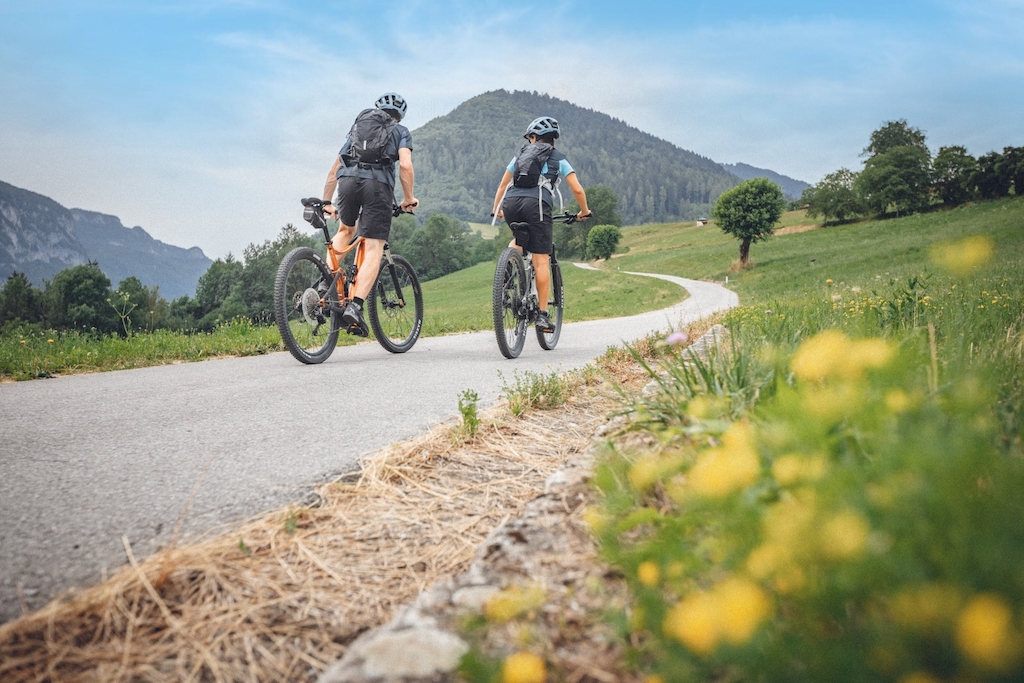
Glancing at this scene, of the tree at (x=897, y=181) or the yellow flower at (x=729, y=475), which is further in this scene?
the tree at (x=897, y=181)

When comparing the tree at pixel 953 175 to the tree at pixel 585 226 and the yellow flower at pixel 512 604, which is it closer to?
the tree at pixel 585 226

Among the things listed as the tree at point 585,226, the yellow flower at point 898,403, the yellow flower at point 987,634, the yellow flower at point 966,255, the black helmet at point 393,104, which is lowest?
the yellow flower at point 987,634

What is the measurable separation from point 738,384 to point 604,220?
331 ft

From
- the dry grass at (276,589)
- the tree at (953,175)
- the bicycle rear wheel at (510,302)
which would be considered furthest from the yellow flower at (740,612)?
the tree at (953,175)

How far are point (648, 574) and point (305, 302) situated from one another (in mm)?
4917

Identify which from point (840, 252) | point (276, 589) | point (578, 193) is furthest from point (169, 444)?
point (840, 252)

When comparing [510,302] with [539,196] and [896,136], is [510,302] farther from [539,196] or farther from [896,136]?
[896,136]

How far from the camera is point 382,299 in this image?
646cm

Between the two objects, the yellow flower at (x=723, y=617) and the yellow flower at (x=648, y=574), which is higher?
the yellow flower at (x=723, y=617)

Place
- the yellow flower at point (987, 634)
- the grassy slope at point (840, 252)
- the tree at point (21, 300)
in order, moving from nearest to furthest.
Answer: the yellow flower at point (987, 634) < the grassy slope at point (840, 252) < the tree at point (21, 300)

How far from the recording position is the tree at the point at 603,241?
78.3 metres

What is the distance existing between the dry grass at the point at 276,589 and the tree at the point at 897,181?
6683 cm

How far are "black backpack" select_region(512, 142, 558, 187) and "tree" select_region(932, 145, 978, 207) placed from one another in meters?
63.7

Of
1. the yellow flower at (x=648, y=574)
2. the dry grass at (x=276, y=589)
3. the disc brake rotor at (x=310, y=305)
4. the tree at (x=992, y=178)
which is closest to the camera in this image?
the yellow flower at (x=648, y=574)
